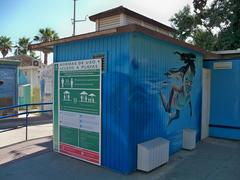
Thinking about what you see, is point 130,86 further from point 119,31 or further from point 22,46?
point 22,46

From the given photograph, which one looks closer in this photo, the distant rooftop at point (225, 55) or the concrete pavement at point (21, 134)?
the concrete pavement at point (21, 134)


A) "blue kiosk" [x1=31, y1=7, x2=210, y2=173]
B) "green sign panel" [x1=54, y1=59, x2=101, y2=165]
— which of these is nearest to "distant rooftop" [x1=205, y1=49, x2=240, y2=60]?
"blue kiosk" [x1=31, y1=7, x2=210, y2=173]

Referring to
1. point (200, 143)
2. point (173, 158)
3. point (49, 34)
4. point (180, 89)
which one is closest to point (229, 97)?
point (200, 143)

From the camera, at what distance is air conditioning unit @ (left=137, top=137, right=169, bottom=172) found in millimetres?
4555

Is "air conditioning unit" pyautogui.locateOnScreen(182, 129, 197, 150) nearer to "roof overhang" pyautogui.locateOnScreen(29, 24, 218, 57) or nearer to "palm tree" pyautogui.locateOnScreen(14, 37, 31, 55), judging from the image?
"roof overhang" pyautogui.locateOnScreen(29, 24, 218, 57)

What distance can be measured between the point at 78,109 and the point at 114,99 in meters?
1.09

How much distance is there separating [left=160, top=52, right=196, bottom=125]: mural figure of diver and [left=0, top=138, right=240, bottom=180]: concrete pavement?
3.52ft

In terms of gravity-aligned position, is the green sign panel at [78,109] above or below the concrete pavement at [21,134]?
above

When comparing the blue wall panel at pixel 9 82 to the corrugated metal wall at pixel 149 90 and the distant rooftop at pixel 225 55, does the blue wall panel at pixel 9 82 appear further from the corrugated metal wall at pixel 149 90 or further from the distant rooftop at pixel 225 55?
the distant rooftop at pixel 225 55

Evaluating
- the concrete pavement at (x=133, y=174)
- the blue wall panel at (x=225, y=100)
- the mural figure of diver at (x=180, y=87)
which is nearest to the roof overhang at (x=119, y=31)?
the mural figure of diver at (x=180, y=87)

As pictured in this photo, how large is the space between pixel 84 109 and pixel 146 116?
1343 millimetres

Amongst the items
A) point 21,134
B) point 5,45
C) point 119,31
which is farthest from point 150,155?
point 5,45

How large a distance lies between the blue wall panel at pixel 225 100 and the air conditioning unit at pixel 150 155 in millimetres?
3401

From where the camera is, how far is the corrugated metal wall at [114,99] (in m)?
4.52
